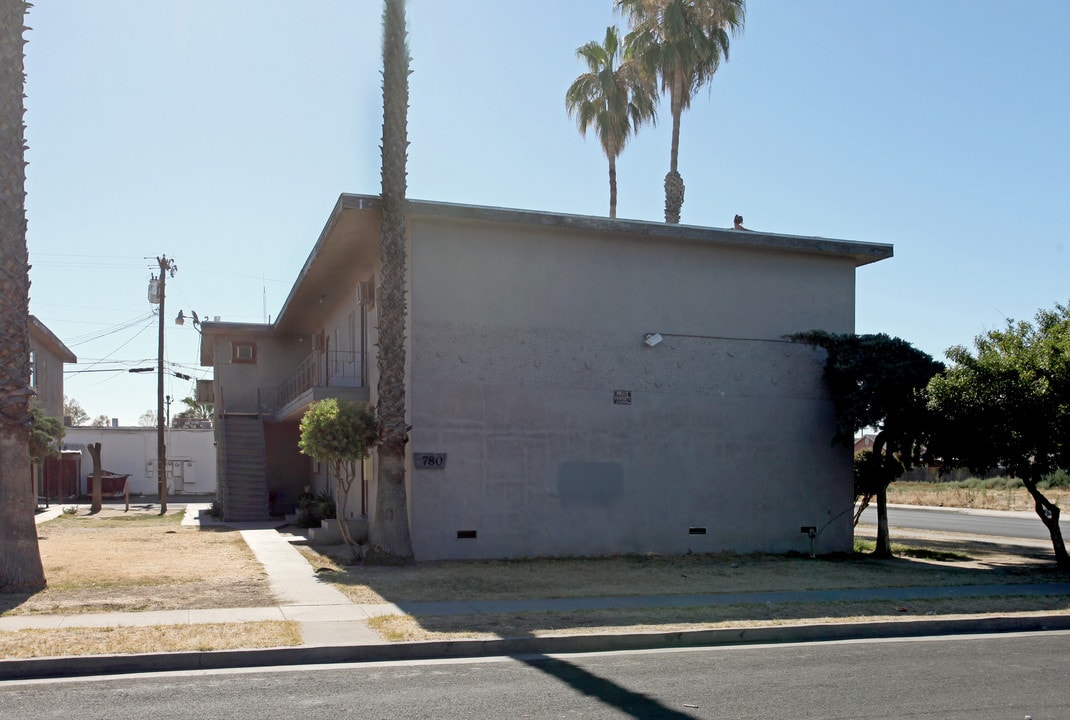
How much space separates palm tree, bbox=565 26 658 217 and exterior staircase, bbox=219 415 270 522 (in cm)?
1484

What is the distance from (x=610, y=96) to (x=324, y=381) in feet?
48.9

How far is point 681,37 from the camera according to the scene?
1139 inches

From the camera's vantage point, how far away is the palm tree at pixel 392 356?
55.1ft

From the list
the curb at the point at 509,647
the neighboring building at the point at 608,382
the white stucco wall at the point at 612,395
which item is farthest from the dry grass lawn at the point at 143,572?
the white stucco wall at the point at 612,395

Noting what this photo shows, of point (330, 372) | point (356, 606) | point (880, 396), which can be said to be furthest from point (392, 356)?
point (880, 396)

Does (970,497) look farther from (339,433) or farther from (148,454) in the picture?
(148,454)

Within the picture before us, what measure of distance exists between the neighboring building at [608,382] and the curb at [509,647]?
772 centimetres

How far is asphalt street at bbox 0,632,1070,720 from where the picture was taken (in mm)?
7426

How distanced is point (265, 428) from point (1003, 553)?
73.6 ft

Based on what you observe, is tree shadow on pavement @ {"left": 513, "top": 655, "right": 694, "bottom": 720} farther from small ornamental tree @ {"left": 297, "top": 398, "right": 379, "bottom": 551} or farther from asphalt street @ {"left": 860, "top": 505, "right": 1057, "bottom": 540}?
asphalt street @ {"left": 860, "top": 505, "right": 1057, "bottom": 540}

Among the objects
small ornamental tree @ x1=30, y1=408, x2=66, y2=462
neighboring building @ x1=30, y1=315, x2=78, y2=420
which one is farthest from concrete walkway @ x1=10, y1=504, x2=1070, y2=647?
neighboring building @ x1=30, y1=315, x2=78, y2=420

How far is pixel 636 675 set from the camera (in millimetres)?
8773

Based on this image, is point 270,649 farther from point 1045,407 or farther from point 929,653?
point 1045,407

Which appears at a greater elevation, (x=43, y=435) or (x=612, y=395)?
(x=612, y=395)
